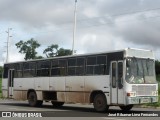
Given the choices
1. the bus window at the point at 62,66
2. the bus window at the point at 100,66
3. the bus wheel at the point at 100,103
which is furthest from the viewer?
the bus window at the point at 62,66

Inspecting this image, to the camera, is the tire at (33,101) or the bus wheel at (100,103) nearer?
the bus wheel at (100,103)

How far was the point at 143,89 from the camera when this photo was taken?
19000 millimetres

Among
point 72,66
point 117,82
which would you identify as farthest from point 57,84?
point 117,82

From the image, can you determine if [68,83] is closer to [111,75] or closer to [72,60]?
[72,60]

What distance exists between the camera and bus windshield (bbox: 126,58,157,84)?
18.7 metres

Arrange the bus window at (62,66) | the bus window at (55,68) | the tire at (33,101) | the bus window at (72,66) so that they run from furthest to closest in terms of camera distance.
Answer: the tire at (33,101)
the bus window at (55,68)
the bus window at (62,66)
the bus window at (72,66)

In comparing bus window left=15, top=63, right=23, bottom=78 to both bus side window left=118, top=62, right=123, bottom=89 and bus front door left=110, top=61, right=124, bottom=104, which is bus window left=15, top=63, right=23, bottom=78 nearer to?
bus front door left=110, top=61, right=124, bottom=104

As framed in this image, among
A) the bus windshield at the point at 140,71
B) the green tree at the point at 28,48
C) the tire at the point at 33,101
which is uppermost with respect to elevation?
the green tree at the point at 28,48

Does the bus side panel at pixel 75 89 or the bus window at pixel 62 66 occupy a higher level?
the bus window at pixel 62 66

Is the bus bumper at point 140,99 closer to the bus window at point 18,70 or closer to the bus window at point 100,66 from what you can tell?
the bus window at point 100,66

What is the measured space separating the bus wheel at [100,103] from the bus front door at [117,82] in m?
0.56

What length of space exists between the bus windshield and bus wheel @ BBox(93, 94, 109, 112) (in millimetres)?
1792

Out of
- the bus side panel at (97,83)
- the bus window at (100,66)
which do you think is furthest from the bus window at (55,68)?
the bus window at (100,66)

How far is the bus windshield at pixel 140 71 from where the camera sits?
1866 centimetres
